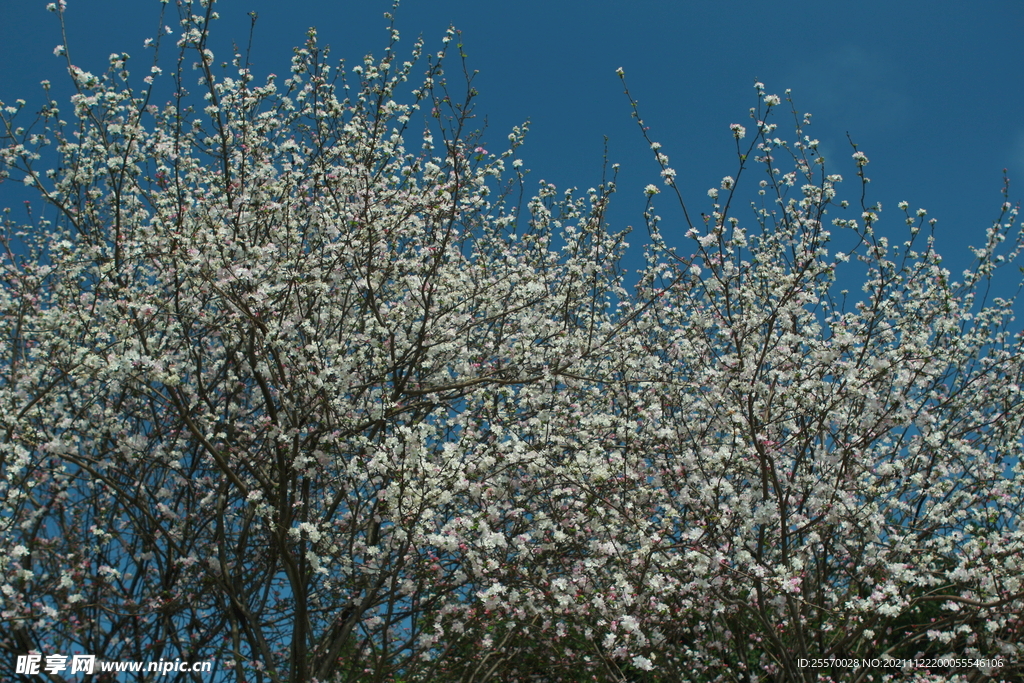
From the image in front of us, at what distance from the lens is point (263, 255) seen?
757 cm

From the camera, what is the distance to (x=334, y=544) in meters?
7.88

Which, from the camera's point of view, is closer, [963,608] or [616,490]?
[963,608]

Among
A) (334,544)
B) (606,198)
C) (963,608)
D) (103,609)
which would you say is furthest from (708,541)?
(103,609)

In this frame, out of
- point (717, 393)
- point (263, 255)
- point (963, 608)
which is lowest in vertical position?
point (963, 608)

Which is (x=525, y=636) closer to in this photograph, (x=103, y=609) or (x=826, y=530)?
(x=826, y=530)

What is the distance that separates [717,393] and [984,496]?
310 cm

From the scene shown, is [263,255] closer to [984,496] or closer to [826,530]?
[826,530]

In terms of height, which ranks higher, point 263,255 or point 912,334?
point 263,255

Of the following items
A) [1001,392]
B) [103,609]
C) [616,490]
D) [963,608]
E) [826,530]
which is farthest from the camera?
[1001,392]

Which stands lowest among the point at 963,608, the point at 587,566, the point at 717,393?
the point at 963,608

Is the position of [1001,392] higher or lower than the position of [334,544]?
higher

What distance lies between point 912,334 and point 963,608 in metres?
3.34

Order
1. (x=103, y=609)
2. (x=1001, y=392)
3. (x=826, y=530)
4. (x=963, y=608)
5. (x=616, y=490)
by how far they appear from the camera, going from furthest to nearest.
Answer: (x=1001, y=392) → (x=103, y=609) → (x=616, y=490) → (x=826, y=530) → (x=963, y=608)

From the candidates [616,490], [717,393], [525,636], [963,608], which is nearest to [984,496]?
[963,608]
